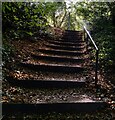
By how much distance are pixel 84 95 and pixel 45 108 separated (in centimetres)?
98

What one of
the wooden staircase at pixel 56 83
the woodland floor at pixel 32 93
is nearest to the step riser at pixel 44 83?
the wooden staircase at pixel 56 83

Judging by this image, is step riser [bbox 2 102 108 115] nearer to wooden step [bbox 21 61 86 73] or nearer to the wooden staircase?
the wooden staircase

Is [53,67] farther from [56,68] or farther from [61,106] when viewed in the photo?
[61,106]

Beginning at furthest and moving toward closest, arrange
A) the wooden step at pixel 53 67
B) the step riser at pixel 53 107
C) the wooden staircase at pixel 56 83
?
the wooden step at pixel 53 67
the wooden staircase at pixel 56 83
the step riser at pixel 53 107

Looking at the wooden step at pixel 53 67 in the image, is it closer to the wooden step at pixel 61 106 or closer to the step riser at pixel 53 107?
the wooden step at pixel 61 106

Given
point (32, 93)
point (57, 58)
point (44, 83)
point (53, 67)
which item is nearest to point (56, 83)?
point (44, 83)

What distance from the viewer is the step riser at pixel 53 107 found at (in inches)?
168

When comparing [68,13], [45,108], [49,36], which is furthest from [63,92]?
[68,13]

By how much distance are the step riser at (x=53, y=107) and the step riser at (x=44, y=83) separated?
911mm

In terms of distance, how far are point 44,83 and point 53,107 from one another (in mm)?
936

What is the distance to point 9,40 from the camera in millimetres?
7254

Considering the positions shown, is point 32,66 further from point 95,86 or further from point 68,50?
point 68,50

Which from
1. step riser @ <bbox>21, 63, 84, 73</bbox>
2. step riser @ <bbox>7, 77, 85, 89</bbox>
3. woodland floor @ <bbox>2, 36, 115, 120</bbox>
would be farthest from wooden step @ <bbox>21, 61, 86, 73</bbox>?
step riser @ <bbox>7, 77, 85, 89</bbox>

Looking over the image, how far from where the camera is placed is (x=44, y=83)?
5305 millimetres
